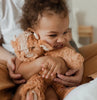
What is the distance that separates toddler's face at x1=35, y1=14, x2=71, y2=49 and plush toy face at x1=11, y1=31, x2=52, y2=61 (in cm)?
2

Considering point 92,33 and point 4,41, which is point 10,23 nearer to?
point 4,41

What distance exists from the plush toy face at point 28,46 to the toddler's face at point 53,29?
0.02m

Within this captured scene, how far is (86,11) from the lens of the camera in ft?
8.77

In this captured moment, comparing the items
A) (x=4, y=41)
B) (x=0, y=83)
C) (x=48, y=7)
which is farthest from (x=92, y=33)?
(x=0, y=83)

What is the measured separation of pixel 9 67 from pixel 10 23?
30 cm

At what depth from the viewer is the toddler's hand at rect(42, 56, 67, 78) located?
2.20 feet

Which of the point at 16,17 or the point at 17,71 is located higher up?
the point at 16,17

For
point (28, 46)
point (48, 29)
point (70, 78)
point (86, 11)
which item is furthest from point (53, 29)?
point (86, 11)

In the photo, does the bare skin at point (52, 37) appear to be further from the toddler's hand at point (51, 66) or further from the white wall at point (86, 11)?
the white wall at point (86, 11)

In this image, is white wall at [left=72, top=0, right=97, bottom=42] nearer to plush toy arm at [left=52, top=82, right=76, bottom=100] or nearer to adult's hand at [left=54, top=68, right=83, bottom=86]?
adult's hand at [left=54, top=68, right=83, bottom=86]

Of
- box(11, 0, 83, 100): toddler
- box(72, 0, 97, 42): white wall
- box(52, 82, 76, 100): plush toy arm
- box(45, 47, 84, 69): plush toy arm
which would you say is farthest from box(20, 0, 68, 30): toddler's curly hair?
box(72, 0, 97, 42): white wall

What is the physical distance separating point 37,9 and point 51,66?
25cm

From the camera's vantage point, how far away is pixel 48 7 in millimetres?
696

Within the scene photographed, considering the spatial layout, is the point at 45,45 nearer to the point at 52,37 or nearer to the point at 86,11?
the point at 52,37
